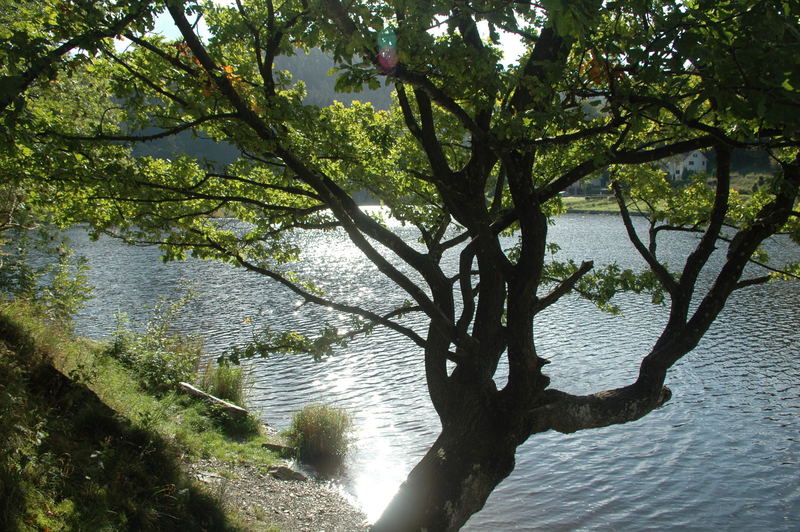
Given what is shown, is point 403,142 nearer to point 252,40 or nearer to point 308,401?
point 252,40

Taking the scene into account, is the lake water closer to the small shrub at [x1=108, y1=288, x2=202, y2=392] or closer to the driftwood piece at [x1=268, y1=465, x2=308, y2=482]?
the driftwood piece at [x1=268, y1=465, x2=308, y2=482]

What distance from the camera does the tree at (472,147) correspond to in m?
5.26

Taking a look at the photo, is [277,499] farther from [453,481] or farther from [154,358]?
[453,481]

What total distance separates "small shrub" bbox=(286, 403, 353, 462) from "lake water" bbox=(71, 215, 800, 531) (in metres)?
0.64

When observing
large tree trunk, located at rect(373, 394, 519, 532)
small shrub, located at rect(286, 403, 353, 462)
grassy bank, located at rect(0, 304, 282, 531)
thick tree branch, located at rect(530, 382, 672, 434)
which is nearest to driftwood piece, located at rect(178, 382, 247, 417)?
small shrub, located at rect(286, 403, 353, 462)

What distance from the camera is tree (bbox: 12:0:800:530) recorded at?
17.3 ft

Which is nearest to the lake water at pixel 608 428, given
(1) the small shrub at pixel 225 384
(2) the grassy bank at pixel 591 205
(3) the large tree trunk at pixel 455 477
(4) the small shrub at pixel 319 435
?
(4) the small shrub at pixel 319 435

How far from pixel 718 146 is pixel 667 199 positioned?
331 centimetres

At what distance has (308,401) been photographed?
19.3 m

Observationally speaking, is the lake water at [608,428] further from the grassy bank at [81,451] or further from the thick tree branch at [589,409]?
the thick tree branch at [589,409]

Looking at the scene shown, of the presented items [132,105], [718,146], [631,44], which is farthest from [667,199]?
[132,105]

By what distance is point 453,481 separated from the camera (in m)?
6.29

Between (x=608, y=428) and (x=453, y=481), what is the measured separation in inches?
497

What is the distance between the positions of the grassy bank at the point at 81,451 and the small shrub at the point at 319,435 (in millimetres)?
2552
